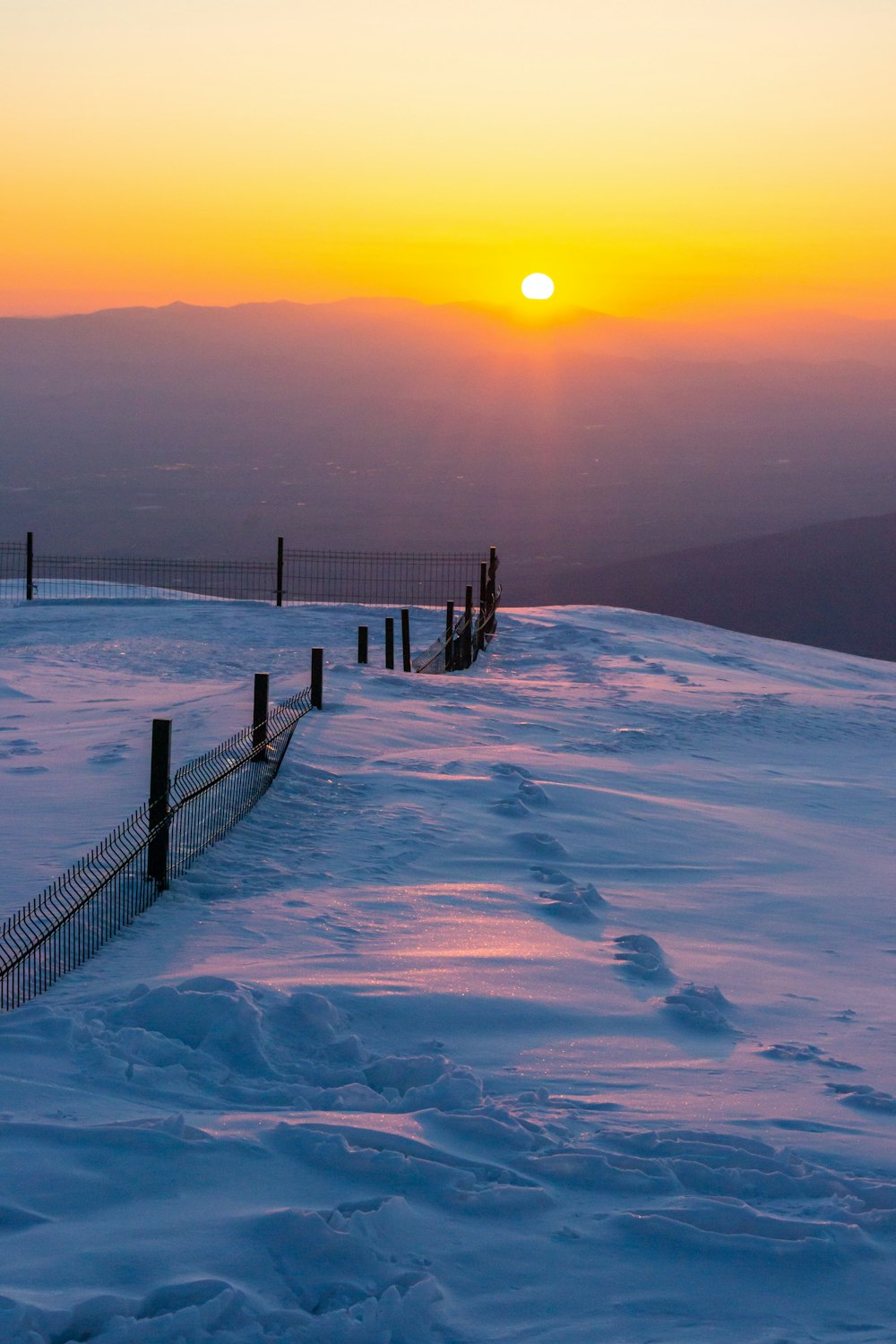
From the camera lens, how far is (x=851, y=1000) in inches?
256

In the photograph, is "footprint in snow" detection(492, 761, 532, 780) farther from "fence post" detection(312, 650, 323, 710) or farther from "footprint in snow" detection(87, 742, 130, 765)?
"footprint in snow" detection(87, 742, 130, 765)

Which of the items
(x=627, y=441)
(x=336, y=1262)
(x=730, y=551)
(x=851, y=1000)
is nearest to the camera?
(x=336, y=1262)

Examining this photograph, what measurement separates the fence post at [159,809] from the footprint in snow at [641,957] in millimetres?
2611

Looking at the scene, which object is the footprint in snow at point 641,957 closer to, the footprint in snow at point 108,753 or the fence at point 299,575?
the footprint in snow at point 108,753

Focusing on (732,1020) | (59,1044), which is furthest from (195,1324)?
(732,1020)

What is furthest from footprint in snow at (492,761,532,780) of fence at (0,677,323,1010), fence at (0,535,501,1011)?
fence at (0,677,323,1010)

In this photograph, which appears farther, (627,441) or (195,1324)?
(627,441)

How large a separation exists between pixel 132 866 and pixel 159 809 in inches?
14.1

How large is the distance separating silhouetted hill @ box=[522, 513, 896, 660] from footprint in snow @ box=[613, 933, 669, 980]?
144 feet

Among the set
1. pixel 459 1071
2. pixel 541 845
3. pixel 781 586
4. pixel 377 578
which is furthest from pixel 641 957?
pixel 781 586

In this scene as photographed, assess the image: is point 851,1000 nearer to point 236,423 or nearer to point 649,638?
point 649,638

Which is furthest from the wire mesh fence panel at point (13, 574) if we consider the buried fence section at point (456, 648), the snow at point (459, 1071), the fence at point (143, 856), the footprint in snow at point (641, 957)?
the footprint in snow at point (641, 957)

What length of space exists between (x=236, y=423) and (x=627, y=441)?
56118mm

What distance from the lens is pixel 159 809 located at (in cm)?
760
